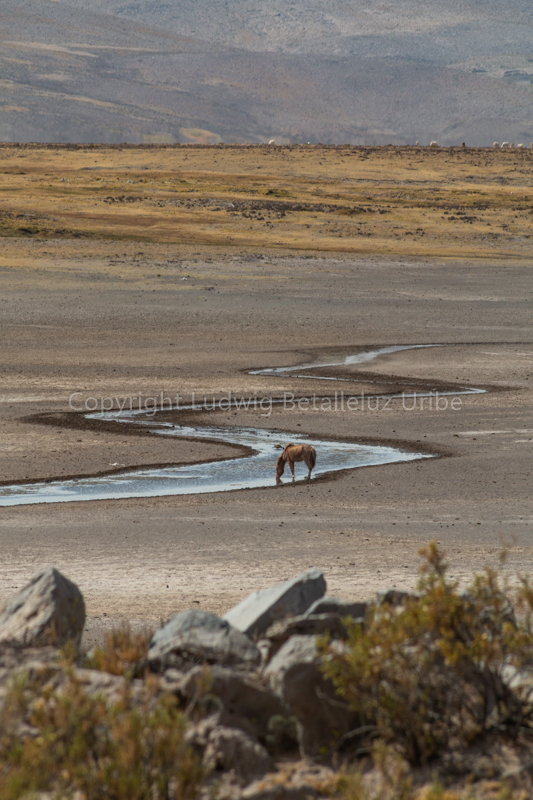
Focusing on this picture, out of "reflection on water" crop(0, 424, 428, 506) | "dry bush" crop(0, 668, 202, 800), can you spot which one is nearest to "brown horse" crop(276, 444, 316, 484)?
"reflection on water" crop(0, 424, 428, 506)

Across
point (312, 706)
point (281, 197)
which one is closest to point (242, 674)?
point (312, 706)

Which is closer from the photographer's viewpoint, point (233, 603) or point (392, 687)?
point (392, 687)

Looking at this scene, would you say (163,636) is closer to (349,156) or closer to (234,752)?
(234,752)

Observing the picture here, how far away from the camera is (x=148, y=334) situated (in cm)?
2342

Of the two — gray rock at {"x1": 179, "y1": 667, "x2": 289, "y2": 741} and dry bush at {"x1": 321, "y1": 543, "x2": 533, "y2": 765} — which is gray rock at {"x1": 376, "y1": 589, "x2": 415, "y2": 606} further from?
gray rock at {"x1": 179, "y1": 667, "x2": 289, "y2": 741}

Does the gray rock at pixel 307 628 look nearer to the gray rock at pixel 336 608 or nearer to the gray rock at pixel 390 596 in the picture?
the gray rock at pixel 336 608

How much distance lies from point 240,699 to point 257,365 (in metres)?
16.4

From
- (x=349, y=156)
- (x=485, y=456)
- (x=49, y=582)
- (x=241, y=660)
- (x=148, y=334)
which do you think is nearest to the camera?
(x=241, y=660)

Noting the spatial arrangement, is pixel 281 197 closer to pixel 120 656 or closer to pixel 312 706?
pixel 120 656

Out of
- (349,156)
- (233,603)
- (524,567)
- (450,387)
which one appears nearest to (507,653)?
(233,603)

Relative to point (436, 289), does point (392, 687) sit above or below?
below

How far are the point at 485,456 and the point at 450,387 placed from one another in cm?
513

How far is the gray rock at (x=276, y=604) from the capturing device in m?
5.21

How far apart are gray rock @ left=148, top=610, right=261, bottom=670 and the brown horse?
7.51 metres
